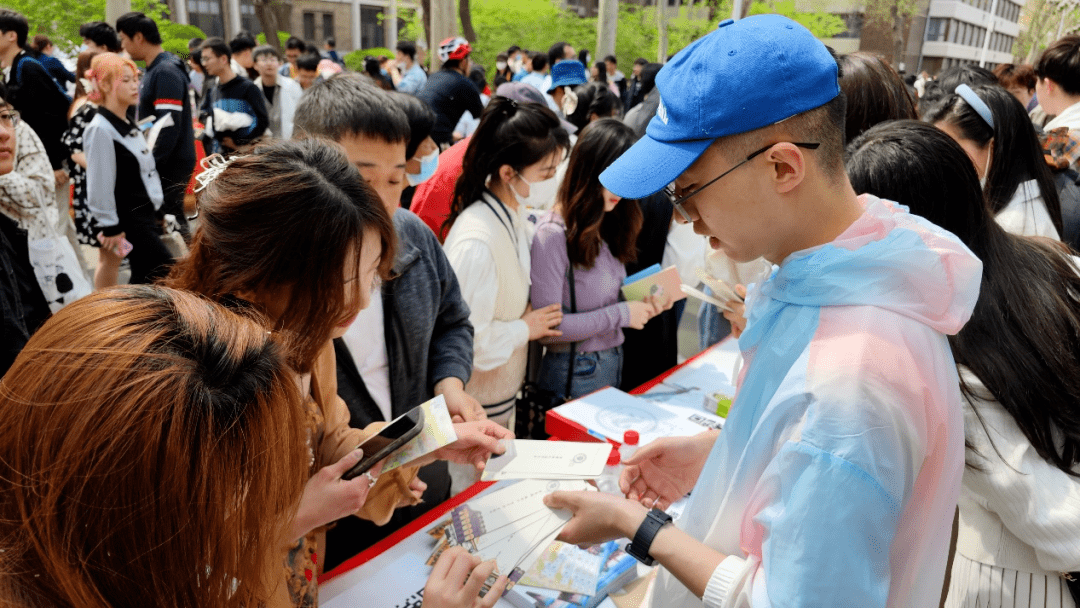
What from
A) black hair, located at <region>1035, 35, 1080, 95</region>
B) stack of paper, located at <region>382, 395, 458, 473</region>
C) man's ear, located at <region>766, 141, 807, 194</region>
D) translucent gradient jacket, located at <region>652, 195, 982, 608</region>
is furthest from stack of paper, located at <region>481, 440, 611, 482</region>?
black hair, located at <region>1035, 35, 1080, 95</region>

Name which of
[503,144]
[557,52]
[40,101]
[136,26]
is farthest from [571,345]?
[557,52]

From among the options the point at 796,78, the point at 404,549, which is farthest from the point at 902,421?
the point at 404,549

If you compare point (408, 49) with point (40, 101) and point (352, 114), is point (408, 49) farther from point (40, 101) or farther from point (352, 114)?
point (352, 114)

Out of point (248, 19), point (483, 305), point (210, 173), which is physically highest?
point (248, 19)

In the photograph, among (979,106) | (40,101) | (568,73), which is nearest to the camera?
(979,106)

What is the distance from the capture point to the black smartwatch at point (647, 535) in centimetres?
115

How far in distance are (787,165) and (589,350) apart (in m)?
1.81

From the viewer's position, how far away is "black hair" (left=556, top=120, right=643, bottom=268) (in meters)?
2.67

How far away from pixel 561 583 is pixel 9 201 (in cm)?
231

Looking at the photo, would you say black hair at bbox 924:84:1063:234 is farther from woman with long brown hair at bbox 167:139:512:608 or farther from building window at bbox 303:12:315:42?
building window at bbox 303:12:315:42

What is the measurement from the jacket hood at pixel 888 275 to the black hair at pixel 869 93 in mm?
1598

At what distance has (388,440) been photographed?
56.0 inches

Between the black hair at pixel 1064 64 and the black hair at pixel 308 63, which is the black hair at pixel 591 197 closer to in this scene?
the black hair at pixel 1064 64

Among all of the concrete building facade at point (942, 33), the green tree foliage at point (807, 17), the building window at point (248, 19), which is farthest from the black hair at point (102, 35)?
the building window at point (248, 19)
